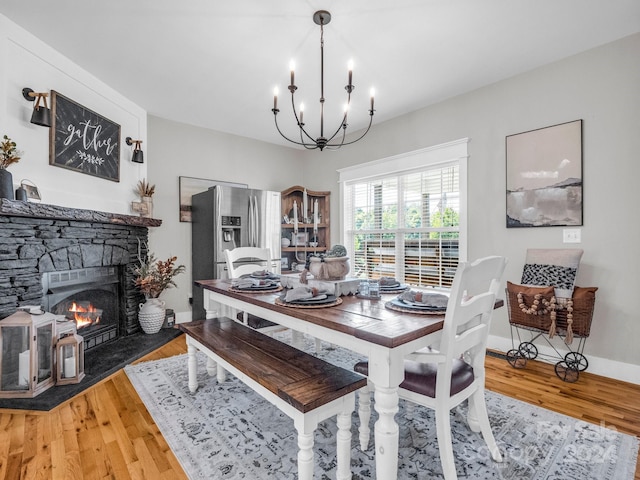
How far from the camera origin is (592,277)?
8.66 feet

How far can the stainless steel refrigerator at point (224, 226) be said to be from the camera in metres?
3.87

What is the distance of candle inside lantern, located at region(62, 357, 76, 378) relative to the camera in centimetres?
236

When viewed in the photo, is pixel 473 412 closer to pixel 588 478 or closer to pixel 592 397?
pixel 588 478

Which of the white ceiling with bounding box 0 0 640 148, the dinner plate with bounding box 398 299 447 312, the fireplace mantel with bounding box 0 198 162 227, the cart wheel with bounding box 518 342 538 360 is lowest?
the cart wheel with bounding box 518 342 538 360

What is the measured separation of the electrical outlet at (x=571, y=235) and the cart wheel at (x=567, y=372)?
100 centimetres

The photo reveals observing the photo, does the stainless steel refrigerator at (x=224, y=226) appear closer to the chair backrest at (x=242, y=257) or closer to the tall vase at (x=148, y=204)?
the tall vase at (x=148, y=204)

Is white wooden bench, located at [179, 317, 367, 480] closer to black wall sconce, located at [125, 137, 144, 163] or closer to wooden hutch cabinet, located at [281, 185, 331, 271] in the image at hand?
black wall sconce, located at [125, 137, 144, 163]

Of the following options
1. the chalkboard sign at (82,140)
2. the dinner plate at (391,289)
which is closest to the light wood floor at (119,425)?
the dinner plate at (391,289)

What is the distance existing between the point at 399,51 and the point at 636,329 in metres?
2.82

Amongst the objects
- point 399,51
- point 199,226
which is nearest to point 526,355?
point 399,51

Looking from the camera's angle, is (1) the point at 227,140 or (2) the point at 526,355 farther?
(1) the point at 227,140

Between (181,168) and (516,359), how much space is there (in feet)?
13.9

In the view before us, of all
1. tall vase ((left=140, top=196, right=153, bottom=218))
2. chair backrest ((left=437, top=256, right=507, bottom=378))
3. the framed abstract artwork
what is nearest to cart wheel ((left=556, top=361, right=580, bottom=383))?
the framed abstract artwork

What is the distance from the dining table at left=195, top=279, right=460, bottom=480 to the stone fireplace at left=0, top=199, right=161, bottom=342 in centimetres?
204
